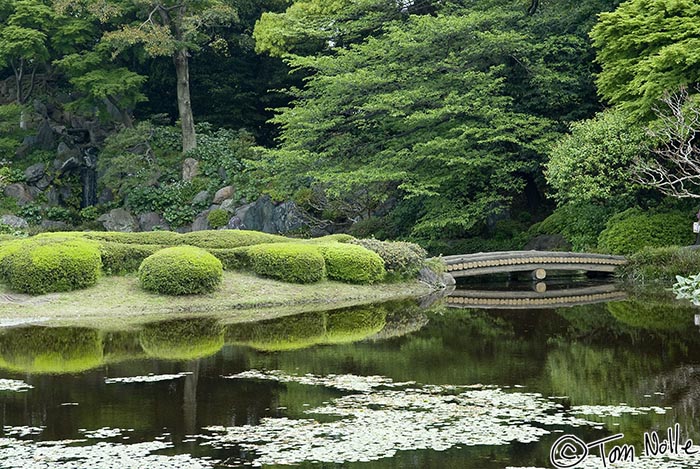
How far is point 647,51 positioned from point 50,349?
16411 mm

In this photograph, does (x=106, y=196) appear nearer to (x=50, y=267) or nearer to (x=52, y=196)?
(x=52, y=196)

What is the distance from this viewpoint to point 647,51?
24.0 m

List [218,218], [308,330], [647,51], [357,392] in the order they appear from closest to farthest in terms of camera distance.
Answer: [357,392], [308,330], [647,51], [218,218]

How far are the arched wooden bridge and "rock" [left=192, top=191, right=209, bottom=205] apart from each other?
47.0 ft

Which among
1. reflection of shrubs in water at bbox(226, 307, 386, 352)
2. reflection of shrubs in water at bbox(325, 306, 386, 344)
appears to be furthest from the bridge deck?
reflection of shrubs in water at bbox(226, 307, 386, 352)

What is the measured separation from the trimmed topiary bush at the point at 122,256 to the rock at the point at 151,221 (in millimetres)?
15766

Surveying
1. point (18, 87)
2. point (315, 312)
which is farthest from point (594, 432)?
point (18, 87)

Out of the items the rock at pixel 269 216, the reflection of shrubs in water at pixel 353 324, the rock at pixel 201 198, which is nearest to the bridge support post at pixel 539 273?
the reflection of shrubs in water at pixel 353 324

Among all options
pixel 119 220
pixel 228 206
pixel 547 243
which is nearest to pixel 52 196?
pixel 119 220

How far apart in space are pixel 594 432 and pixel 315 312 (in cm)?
1021

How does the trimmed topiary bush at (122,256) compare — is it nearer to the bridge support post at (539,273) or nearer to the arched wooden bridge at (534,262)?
the arched wooden bridge at (534,262)

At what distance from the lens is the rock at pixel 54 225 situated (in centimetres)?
3656

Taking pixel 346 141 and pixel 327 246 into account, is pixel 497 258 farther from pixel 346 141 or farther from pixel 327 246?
pixel 346 141

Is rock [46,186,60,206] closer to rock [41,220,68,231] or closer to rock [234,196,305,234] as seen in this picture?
rock [41,220,68,231]
